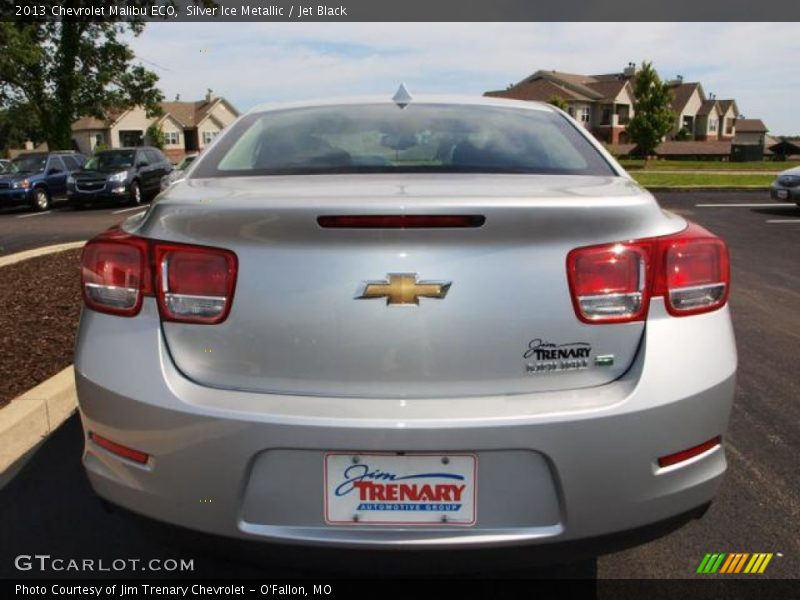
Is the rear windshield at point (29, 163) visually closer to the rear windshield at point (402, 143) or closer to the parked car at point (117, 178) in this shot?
the parked car at point (117, 178)

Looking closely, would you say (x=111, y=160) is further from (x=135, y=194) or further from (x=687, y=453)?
(x=687, y=453)

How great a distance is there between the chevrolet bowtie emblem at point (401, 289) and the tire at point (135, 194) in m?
18.2

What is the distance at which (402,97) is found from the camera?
3242 mm

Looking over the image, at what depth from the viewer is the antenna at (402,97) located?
318cm

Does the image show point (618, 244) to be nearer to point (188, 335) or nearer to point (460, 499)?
point (460, 499)

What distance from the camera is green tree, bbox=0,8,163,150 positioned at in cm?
2716

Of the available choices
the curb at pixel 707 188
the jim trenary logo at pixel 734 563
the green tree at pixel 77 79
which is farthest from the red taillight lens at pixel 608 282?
the green tree at pixel 77 79

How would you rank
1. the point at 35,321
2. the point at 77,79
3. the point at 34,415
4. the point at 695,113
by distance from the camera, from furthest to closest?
the point at 695,113 < the point at 77,79 < the point at 35,321 < the point at 34,415

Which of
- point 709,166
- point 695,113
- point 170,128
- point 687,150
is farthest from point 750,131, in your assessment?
point 170,128

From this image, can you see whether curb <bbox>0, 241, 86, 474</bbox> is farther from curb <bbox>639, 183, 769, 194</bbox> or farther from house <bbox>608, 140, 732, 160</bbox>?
house <bbox>608, 140, 732, 160</bbox>

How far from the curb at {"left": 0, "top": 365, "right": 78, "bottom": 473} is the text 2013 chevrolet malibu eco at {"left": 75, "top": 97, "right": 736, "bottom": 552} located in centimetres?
166

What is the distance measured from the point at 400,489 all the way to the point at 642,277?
87 centimetres

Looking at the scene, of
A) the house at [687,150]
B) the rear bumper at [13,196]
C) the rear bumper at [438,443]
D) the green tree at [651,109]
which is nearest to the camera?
the rear bumper at [438,443]

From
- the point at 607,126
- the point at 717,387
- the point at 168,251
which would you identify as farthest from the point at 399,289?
the point at 607,126
